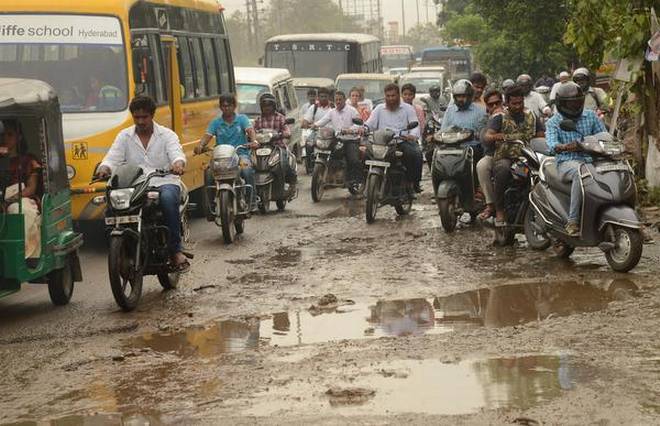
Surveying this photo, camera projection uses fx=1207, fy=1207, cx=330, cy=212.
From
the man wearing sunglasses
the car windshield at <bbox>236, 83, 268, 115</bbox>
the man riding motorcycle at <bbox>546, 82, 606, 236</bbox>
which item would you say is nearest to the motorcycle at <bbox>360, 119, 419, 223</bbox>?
the man wearing sunglasses

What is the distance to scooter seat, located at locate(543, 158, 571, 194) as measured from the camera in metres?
10.1

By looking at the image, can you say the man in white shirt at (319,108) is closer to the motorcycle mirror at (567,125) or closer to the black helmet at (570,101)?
the black helmet at (570,101)

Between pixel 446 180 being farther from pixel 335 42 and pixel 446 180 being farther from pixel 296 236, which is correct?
pixel 335 42

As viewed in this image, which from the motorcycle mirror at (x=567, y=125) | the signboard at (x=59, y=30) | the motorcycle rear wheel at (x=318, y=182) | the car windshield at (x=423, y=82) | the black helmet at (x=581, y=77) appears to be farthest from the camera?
the car windshield at (x=423, y=82)

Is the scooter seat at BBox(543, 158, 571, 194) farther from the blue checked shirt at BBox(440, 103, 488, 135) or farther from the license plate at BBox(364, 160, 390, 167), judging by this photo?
the license plate at BBox(364, 160, 390, 167)

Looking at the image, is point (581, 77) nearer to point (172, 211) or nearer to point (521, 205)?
point (521, 205)

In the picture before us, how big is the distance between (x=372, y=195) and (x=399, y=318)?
597 centimetres

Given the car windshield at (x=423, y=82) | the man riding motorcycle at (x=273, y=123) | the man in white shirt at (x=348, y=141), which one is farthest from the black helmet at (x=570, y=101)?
the car windshield at (x=423, y=82)

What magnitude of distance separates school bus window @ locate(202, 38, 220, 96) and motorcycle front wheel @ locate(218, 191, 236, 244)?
4368 mm

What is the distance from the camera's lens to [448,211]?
1275 centimetres

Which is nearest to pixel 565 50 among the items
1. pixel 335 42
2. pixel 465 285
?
pixel 335 42

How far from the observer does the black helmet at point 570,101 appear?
994 centimetres

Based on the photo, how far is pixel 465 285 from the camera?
9.40 m

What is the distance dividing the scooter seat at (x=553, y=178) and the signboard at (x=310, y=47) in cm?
2471
